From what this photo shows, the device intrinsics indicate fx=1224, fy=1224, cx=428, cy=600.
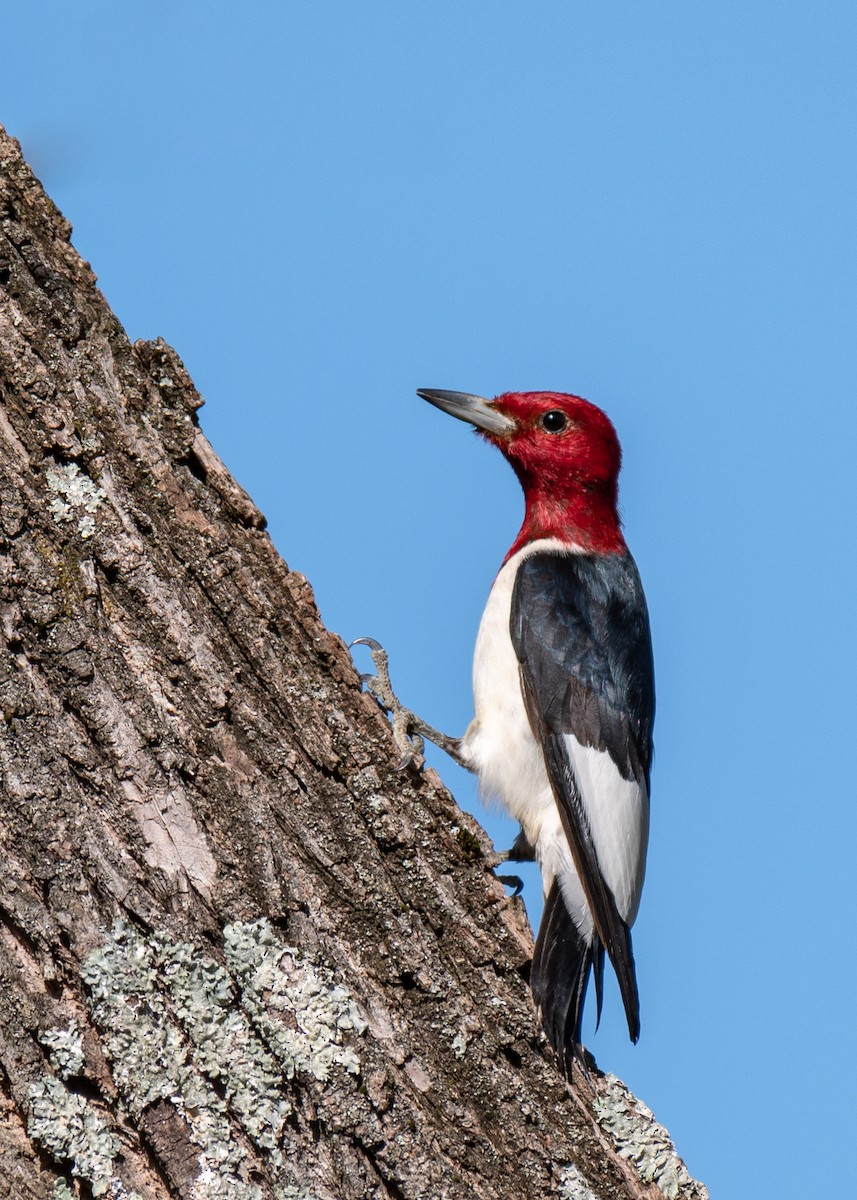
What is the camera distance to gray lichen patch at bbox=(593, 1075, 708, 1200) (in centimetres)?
273

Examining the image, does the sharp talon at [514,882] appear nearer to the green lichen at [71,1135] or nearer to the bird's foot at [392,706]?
the bird's foot at [392,706]

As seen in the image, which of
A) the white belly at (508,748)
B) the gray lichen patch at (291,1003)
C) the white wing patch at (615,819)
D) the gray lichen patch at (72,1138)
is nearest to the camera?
the gray lichen patch at (72,1138)

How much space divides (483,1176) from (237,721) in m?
1.08

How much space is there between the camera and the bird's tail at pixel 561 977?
2.86 meters

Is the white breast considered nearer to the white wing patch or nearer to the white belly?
the white belly

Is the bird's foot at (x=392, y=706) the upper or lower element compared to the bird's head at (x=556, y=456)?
lower

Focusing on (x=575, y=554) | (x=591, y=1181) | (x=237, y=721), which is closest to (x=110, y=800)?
(x=237, y=721)

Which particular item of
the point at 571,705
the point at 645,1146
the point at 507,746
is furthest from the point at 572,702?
the point at 645,1146

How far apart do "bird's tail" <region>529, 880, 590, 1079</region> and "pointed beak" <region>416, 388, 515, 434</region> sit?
2.62 metres

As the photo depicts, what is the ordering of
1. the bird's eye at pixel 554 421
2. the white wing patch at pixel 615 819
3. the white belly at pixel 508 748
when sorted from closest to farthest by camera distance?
the white wing patch at pixel 615 819 < the white belly at pixel 508 748 < the bird's eye at pixel 554 421

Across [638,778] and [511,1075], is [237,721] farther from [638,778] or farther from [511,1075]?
[638,778]

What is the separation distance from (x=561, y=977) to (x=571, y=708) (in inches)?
64.2

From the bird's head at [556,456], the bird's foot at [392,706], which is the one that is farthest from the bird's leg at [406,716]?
the bird's head at [556,456]

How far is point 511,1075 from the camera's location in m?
2.69
